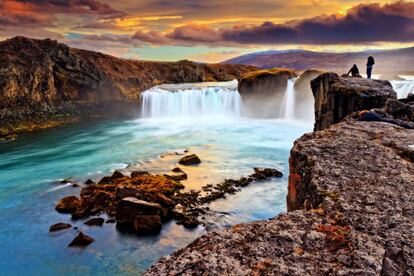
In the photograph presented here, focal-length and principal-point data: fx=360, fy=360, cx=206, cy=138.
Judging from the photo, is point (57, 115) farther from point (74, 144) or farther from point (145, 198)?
point (145, 198)

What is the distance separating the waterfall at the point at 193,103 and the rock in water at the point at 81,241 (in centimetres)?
4610

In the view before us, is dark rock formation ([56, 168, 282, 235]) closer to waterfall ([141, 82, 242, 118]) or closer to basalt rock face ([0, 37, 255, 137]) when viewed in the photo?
basalt rock face ([0, 37, 255, 137])

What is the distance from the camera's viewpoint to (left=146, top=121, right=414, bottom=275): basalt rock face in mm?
3914

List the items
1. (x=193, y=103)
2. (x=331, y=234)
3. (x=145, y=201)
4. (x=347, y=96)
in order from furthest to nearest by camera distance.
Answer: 1. (x=193, y=103)
2. (x=347, y=96)
3. (x=145, y=201)
4. (x=331, y=234)

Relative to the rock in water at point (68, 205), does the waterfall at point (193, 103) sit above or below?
above

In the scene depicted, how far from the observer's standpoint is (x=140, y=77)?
82750 millimetres

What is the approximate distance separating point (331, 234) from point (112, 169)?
2716 centimetres

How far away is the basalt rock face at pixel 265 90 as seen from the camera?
57.2m

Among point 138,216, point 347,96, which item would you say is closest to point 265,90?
point 347,96

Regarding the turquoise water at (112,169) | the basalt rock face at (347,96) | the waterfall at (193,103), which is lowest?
the turquoise water at (112,169)

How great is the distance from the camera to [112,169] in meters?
30.0

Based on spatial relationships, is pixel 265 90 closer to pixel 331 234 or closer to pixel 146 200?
pixel 146 200

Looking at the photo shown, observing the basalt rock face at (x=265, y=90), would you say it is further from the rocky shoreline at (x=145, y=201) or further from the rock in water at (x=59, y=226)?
the rock in water at (x=59, y=226)

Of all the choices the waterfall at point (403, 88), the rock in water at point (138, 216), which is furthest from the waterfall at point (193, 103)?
the rock in water at point (138, 216)
